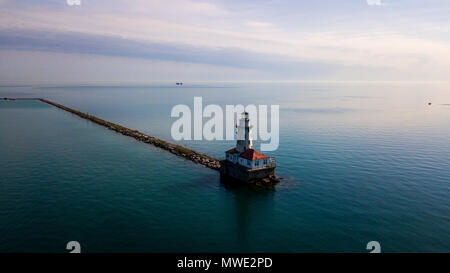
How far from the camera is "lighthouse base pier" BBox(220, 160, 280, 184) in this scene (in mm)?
53094

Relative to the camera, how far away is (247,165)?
2125 inches

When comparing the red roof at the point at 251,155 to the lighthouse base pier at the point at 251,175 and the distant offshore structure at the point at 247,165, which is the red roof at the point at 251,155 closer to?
the distant offshore structure at the point at 247,165

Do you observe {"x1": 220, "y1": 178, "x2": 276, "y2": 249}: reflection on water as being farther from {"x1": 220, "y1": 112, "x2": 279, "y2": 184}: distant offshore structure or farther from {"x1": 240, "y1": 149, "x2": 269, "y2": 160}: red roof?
{"x1": 240, "y1": 149, "x2": 269, "y2": 160}: red roof

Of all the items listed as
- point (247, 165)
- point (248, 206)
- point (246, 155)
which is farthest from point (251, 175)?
point (248, 206)

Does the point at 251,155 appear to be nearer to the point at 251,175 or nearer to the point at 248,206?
the point at 251,175

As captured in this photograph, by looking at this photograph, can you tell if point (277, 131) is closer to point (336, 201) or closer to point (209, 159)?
point (209, 159)

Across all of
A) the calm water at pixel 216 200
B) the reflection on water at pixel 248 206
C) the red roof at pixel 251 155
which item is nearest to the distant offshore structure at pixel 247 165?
the red roof at pixel 251 155

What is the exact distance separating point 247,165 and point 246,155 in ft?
6.16

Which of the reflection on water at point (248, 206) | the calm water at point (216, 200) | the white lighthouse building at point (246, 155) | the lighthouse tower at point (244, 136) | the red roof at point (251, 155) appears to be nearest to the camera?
the calm water at point (216, 200)

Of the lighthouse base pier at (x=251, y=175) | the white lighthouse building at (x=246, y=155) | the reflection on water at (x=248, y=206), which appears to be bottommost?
the reflection on water at (x=248, y=206)

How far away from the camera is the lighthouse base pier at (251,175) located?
53.1 m

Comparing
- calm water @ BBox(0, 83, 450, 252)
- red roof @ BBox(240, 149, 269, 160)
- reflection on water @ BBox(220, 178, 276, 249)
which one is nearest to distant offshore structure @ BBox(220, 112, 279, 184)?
red roof @ BBox(240, 149, 269, 160)
